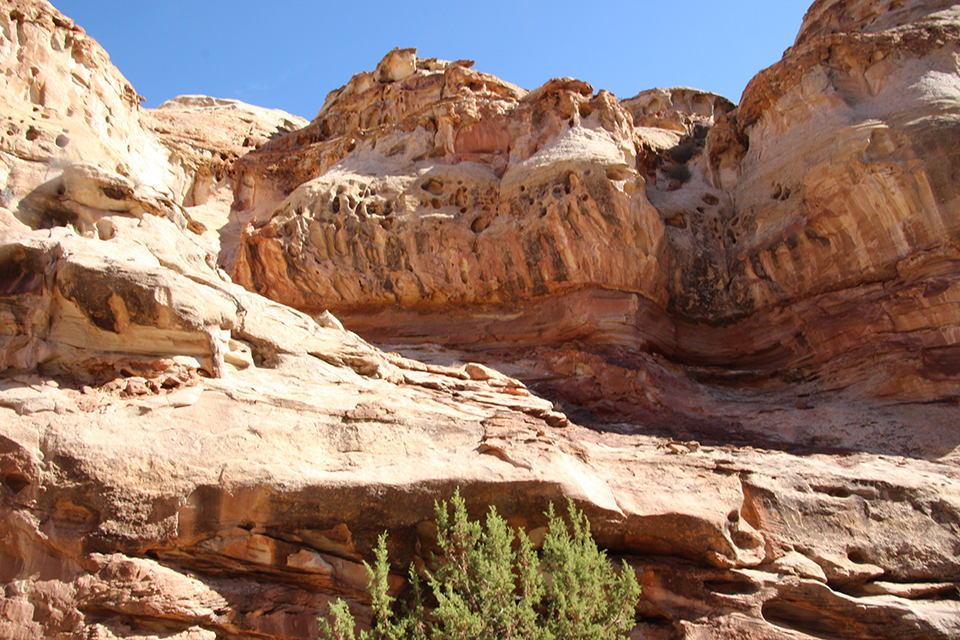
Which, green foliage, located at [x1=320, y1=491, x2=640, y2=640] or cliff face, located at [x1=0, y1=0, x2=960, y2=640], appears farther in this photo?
cliff face, located at [x1=0, y1=0, x2=960, y2=640]

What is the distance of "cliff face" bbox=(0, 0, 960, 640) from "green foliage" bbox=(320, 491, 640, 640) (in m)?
0.52

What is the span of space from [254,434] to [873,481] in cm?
759

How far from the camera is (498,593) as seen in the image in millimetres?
Result: 6258

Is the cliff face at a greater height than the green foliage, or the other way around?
the cliff face

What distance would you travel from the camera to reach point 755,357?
1260 cm

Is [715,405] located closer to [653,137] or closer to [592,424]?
[592,424]

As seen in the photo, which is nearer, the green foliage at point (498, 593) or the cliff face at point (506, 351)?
the green foliage at point (498, 593)

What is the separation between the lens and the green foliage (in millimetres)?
6027

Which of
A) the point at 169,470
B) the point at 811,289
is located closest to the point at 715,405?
the point at 811,289

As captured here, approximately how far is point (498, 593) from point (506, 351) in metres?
6.49

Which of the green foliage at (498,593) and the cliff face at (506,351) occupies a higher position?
the cliff face at (506,351)

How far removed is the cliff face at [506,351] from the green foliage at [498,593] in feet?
1.70

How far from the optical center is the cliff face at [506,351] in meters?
6.47

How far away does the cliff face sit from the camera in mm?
6473
